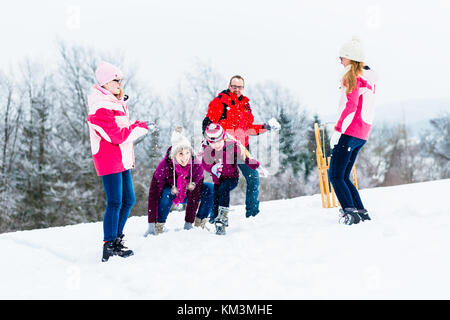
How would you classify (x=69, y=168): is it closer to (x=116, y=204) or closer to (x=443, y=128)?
(x=116, y=204)

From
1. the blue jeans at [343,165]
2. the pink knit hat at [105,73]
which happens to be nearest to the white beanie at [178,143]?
the pink knit hat at [105,73]

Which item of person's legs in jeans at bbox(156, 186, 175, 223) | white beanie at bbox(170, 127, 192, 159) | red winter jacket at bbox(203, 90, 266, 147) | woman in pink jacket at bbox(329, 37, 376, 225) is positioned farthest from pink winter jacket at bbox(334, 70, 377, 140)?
person's legs in jeans at bbox(156, 186, 175, 223)

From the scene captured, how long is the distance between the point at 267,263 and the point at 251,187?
194 cm

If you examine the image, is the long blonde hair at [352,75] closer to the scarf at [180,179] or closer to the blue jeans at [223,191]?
the blue jeans at [223,191]

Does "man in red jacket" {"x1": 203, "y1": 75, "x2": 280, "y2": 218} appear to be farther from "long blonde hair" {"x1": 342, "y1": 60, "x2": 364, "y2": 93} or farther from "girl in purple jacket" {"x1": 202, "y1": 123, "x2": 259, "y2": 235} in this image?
"long blonde hair" {"x1": 342, "y1": 60, "x2": 364, "y2": 93}

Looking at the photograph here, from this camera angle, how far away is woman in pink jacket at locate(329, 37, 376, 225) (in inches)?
143

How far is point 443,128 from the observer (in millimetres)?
41062

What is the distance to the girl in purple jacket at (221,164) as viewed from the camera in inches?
158

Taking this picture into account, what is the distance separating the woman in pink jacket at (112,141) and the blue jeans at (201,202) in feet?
2.79

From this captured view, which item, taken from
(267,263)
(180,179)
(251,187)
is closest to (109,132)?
(180,179)

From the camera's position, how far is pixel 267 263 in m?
2.77

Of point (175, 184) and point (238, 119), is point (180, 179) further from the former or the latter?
point (238, 119)

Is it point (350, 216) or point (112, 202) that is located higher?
point (112, 202)
